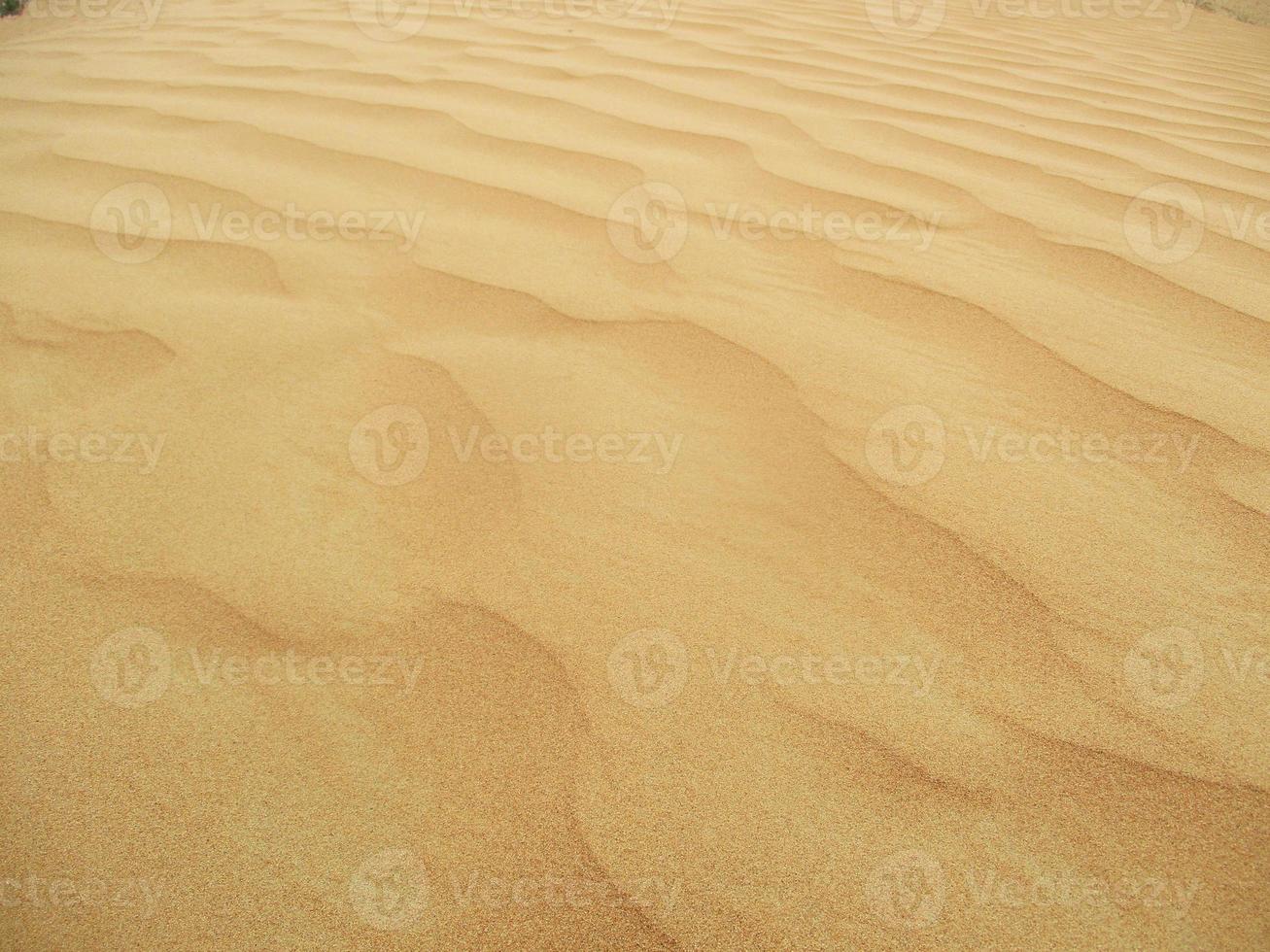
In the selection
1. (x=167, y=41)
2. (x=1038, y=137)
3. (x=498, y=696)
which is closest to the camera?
(x=498, y=696)

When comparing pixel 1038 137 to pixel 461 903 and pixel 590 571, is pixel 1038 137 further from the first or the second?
pixel 461 903

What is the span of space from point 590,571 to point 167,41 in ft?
10.7

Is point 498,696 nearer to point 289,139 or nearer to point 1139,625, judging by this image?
point 1139,625

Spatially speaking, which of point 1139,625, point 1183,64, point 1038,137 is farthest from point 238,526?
point 1183,64

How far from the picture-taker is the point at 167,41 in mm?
2877

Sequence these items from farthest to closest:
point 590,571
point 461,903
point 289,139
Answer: point 289,139 < point 590,571 < point 461,903

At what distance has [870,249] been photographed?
1.39 metres

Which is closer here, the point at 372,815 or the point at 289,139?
the point at 372,815

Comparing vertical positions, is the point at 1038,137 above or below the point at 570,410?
above

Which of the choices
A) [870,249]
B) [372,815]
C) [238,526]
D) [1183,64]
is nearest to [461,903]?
[372,815]

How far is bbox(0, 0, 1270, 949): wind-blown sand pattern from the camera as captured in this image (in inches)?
22.9

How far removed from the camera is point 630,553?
83 cm

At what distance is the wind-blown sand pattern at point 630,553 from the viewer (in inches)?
22.9

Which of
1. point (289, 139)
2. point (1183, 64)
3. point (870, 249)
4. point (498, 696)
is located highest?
point (1183, 64)
